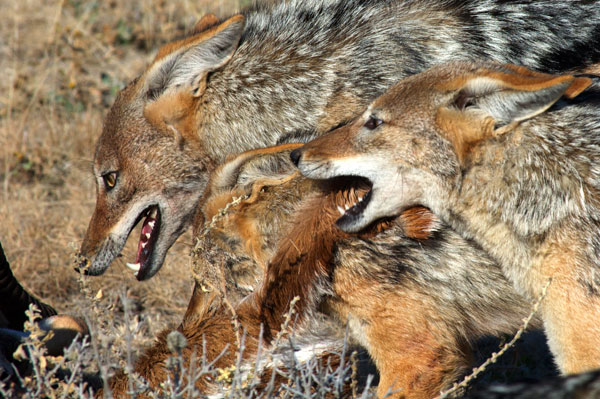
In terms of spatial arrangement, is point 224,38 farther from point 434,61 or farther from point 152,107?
point 434,61

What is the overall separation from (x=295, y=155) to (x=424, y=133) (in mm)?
763

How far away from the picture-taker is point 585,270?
3912 mm

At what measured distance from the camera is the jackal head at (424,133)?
394 cm


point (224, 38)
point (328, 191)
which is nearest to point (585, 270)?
point (328, 191)

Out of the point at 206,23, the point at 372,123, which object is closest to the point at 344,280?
the point at 372,123

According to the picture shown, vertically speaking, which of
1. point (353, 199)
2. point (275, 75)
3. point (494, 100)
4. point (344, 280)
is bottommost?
point (344, 280)

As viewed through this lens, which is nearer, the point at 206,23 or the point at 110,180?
the point at 110,180

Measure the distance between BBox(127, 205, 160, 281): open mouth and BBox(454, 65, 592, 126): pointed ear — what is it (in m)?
2.51

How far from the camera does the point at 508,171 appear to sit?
404 cm

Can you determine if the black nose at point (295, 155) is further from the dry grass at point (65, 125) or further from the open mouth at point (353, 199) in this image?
the dry grass at point (65, 125)

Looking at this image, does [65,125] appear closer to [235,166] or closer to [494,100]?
[235,166]

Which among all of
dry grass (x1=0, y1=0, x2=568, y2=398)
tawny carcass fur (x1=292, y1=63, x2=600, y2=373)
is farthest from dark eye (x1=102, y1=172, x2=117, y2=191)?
tawny carcass fur (x1=292, y1=63, x2=600, y2=373)

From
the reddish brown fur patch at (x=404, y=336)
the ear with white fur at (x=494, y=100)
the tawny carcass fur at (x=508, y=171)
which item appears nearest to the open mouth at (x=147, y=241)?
the tawny carcass fur at (x=508, y=171)

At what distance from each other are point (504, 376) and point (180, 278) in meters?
2.76
